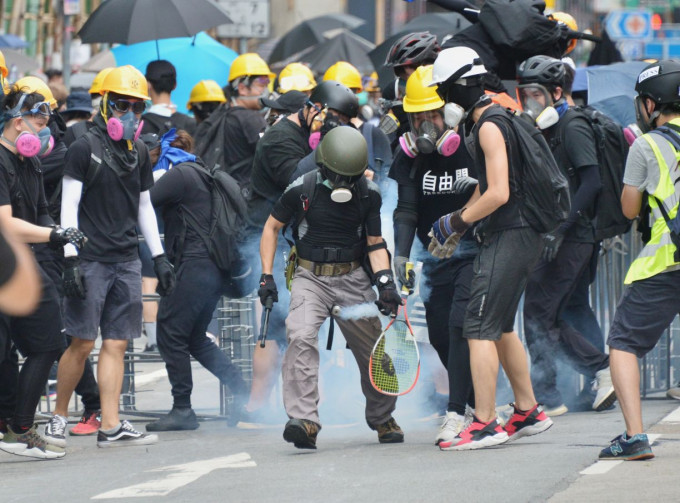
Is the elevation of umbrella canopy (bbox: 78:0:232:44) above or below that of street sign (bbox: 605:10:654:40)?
below

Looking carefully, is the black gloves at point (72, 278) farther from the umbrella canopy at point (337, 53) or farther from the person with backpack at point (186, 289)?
the umbrella canopy at point (337, 53)

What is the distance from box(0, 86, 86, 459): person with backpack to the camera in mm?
8086

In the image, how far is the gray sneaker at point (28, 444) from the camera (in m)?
8.30

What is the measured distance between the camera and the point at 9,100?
832 centimetres

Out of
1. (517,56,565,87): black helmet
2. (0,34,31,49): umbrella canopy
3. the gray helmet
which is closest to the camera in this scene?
the gray helmet

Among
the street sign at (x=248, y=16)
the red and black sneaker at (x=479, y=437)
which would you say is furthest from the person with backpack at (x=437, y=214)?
the street sign at (x=248, y=16)

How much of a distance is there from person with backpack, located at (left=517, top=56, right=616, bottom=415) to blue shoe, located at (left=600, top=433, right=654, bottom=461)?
224 cm

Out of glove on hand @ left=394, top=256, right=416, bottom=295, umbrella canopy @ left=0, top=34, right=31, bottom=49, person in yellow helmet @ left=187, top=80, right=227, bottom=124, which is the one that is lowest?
glove on hand @ left=394, top=256, right=416, bottom=295

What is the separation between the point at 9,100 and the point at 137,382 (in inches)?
155

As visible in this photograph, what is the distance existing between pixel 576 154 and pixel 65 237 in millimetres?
3302

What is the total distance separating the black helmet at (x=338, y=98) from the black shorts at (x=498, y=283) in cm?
154

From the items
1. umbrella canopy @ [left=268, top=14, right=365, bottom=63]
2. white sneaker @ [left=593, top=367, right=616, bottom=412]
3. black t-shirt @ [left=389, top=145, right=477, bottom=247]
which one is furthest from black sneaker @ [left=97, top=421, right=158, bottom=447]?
umbrella canopy @ [left=268, top=14, right=365, bottom=63]

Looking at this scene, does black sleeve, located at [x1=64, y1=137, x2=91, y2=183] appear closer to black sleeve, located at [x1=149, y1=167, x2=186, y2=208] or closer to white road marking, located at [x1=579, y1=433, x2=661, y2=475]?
black sleeve, located at [x1=149, y1=167, x2=186, y2=208]

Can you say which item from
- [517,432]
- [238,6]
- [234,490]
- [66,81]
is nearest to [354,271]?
[517,432]
